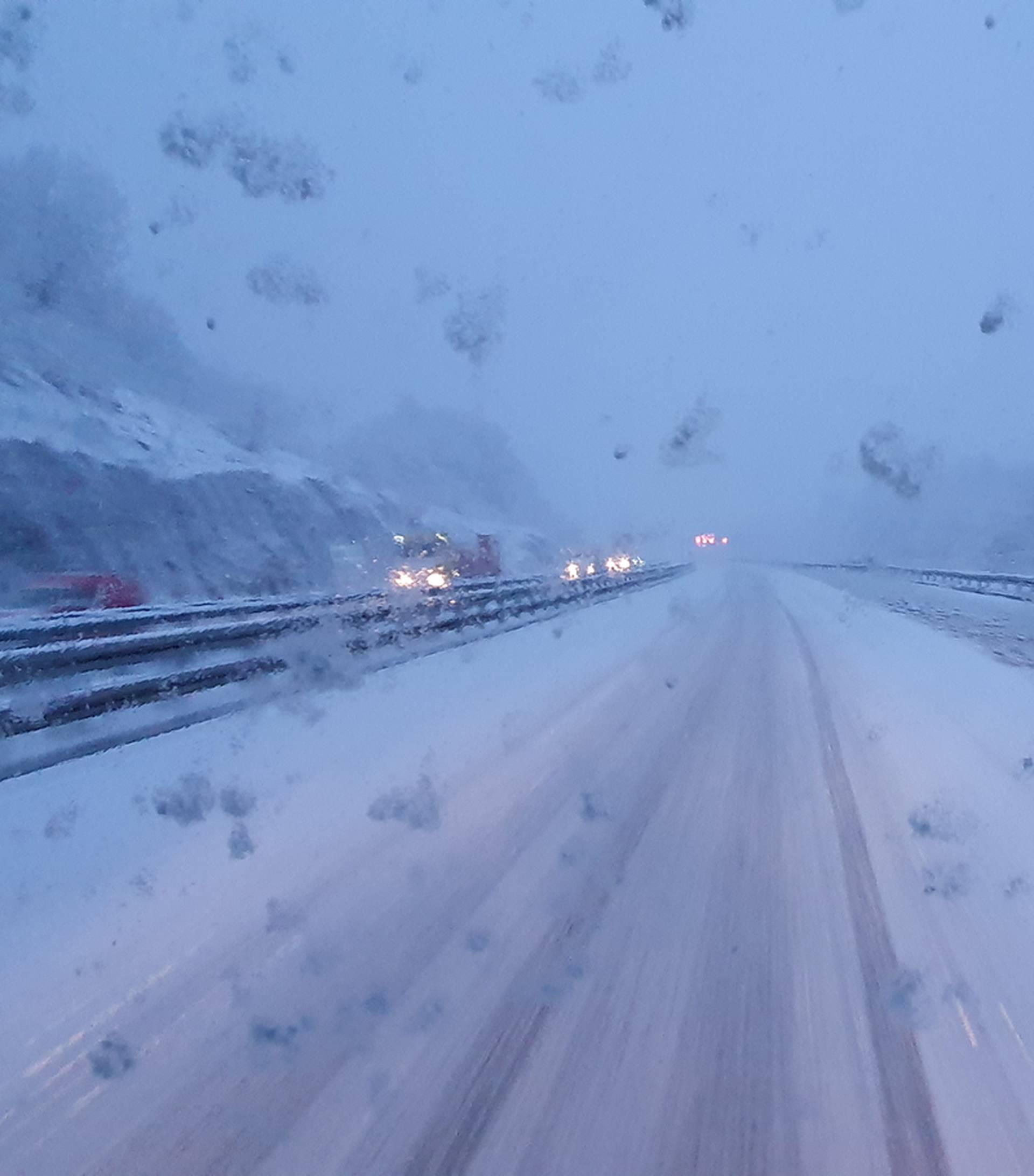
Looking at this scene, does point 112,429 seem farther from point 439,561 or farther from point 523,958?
point 523,958

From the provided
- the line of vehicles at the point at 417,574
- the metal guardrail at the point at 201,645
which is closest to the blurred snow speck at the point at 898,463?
the line of vehicles at the point at 417,574

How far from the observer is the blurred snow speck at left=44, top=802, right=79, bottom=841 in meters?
5.35

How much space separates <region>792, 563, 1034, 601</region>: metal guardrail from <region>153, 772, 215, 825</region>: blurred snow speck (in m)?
20.0

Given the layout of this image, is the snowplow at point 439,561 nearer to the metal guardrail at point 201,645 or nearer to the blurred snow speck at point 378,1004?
the metal guardrail at point 201,645

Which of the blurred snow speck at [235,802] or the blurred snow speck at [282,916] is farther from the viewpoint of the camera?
the blurred snow speck at [235,802]

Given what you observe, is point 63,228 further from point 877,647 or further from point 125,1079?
point 125,1079

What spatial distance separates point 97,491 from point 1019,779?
31.7 metres

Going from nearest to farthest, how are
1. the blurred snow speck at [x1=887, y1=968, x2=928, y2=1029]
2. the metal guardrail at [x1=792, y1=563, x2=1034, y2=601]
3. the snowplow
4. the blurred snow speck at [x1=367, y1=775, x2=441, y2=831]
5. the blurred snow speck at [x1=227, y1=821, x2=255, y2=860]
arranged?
the blurred snow speck at [x1=887, y1=968, x2=928, y2=1029], the blurred snow speck at [x1=227, y1=821, x2=255, y2=860], the blurred snow speck at [x1=367, y1=775, x2=441, y2=831], the metal guardrail at [x1=792, y1=563, x2=1034, y2=601], the snowplow

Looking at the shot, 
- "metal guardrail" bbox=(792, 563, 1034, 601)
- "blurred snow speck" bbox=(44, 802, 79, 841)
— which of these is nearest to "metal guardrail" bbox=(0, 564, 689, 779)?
"blurred snow speck" bbox=(44, 802, 79, 841)

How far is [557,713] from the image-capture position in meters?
9.02

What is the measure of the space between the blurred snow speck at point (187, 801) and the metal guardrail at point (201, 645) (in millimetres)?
1255

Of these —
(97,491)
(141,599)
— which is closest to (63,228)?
(97,491)

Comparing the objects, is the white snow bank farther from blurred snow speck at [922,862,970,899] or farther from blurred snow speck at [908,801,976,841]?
blurred snow speck at [922,862,970,899]

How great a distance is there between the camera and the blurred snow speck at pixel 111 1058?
3115 millimetres
